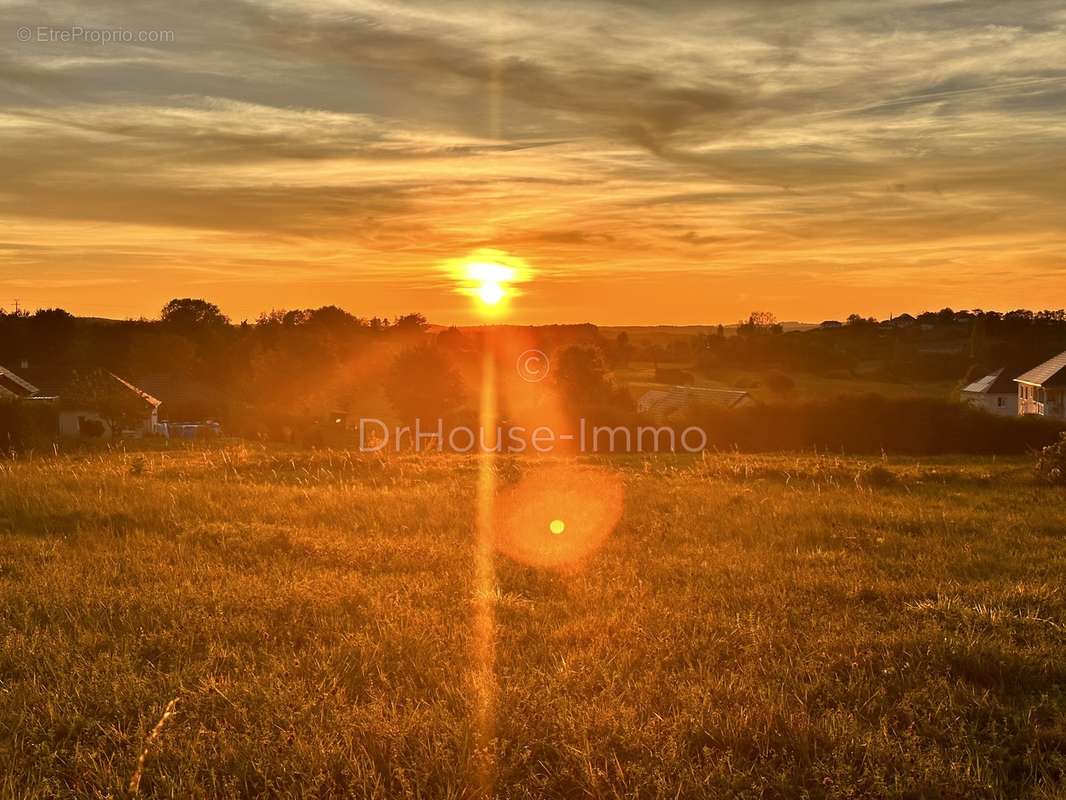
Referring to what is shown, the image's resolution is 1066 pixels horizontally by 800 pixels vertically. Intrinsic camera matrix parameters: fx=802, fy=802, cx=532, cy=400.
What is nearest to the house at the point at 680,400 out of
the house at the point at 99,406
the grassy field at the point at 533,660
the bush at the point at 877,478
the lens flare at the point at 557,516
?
the bush at the point at 877,478

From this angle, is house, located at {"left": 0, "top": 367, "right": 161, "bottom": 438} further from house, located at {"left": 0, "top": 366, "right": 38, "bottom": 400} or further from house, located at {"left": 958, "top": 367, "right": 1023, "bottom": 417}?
house, located at {"left": 958, "top": 367, "right": 1023, "bottom": 417}

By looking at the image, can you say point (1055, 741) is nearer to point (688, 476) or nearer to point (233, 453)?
point (688, 476)

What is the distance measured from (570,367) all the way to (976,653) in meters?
49.8

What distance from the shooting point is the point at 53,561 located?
7.77m

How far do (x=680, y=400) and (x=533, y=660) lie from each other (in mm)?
45204

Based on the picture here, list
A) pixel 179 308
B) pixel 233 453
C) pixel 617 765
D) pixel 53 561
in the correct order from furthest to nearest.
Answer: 1. pixel 179 308
2. pixel 233 453
3. pixel 53 561
4. pixel 617 765

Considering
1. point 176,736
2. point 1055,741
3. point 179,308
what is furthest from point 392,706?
point 179,308

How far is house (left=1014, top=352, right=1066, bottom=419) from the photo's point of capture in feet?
162

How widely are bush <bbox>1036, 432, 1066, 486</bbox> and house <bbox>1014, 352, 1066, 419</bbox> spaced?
36970mm

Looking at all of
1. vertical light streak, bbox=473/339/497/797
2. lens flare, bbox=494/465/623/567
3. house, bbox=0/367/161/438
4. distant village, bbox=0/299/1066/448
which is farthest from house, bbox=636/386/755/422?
vertical light streak, bbox=473/339/497/797

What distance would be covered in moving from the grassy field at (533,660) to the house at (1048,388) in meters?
46.7

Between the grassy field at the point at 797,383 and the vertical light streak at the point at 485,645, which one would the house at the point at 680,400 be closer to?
the grassy field at the point at 797,383

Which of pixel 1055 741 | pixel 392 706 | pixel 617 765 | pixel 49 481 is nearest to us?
pixel 617 765

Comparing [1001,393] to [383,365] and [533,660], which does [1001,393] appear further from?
[533,660]
